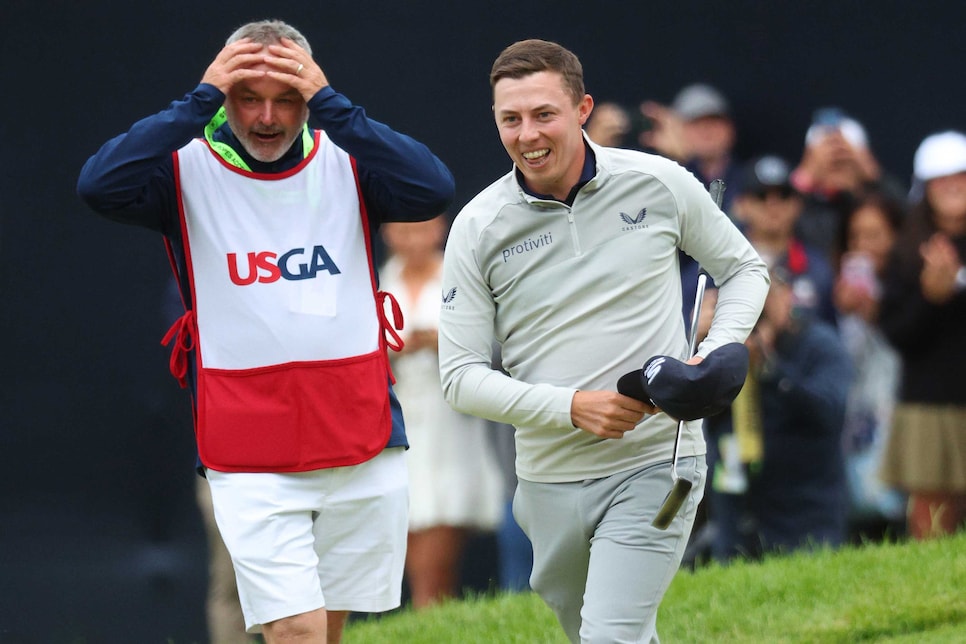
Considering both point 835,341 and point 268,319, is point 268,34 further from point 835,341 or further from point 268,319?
point 835,341

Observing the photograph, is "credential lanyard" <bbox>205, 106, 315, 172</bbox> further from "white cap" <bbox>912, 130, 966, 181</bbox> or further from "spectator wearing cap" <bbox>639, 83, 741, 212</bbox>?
"white cap" <bbox>912, 130, 966, 181</bbox>

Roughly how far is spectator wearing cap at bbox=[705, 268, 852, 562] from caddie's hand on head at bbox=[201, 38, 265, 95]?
3718 mm

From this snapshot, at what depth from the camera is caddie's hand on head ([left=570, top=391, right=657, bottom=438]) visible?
160 inches

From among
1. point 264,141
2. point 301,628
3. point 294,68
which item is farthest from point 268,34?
point 301,628

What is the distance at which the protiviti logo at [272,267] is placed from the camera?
454cm

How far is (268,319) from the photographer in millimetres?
4539

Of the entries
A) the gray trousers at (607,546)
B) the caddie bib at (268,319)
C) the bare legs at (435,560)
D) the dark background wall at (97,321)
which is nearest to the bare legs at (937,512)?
the bare legs at (435,560)

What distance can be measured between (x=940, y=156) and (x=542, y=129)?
4107mm

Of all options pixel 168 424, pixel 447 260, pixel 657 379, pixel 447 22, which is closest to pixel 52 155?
pixel 168 424

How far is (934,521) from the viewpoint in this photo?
25.0 ft

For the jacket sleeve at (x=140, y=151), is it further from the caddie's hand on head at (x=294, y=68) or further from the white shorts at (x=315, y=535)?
the white shorts at (x=315, y=535)

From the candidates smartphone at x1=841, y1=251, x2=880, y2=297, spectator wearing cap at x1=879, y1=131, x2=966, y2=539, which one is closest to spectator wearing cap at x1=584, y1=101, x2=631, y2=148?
smartphone at x1=841, y1=251, x2=880, y2=297

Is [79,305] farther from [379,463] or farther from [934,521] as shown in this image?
[934,521]

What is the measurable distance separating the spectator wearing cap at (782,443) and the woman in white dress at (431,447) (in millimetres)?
1175
